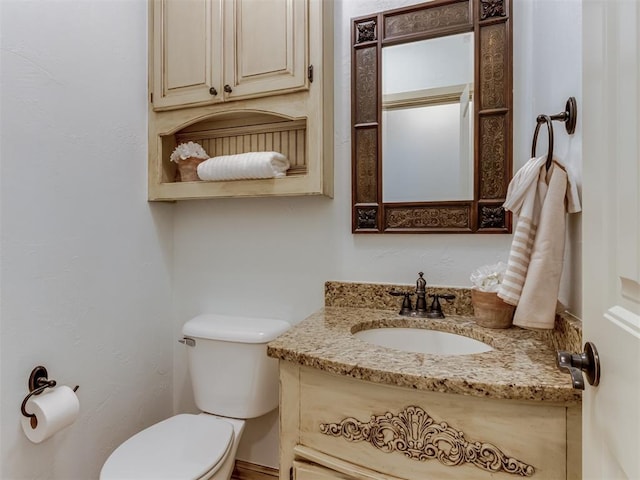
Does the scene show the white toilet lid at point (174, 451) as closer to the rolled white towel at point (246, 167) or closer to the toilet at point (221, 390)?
the toilet at point (221, 390)

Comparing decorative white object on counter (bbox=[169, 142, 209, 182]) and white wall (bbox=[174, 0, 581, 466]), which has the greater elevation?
decorative white object on counter (bbox=[169, 142, 209, 182])

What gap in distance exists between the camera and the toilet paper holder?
40.1 inches

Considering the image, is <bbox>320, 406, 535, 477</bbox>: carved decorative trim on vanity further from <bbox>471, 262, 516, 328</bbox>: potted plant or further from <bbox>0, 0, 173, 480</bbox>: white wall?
<bbox>0, 0, 173, 480</bbox>: white wall

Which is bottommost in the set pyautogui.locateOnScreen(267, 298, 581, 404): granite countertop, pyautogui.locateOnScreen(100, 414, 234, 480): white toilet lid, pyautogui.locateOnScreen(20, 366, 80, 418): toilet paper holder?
pyautogui.locateOnScreen(100, 414, 234, 480): white toilet lid

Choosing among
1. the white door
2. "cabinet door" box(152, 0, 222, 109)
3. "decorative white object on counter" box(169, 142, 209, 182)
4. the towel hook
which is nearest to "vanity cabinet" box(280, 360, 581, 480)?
the white door

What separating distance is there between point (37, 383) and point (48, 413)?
0.38 ft

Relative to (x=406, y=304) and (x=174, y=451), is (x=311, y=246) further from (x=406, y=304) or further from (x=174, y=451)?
(x=174, y=451)

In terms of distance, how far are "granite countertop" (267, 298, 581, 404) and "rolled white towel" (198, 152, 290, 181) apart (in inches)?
22.6

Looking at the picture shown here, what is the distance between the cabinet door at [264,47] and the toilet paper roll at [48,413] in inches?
45.6

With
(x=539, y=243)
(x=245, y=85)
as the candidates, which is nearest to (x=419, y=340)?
(x=539, y=243)

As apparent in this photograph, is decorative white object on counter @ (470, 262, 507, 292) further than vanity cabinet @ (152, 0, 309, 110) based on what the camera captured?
No

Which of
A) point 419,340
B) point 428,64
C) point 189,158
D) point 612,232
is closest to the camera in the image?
point 612,232

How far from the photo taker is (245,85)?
131cm

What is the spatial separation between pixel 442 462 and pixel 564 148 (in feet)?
2.65
